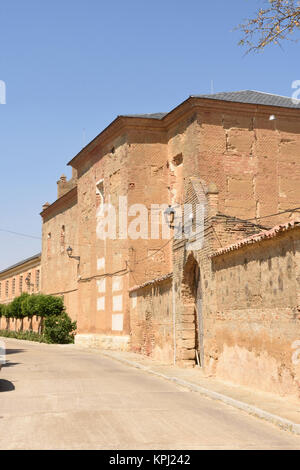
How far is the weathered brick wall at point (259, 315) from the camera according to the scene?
33.6 feet

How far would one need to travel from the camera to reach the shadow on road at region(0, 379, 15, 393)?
11.7 metres

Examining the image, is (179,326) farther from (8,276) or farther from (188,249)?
(8,276)

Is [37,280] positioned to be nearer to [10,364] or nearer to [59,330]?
[59,330]

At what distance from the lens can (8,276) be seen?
60844 mm

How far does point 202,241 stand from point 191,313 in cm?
288

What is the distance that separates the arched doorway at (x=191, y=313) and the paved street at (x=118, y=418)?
10.6ft

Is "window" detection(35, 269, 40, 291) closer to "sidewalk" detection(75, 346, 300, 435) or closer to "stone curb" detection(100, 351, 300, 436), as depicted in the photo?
"sidewalk" detection(75, 346, 300, 435)

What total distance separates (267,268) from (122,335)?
14689 mm

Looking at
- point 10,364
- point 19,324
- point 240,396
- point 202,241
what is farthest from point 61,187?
point 240,396

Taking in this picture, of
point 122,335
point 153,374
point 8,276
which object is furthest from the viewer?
point 8,276

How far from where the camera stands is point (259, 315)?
11594mm

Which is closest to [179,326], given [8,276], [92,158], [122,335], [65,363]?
[65,363]

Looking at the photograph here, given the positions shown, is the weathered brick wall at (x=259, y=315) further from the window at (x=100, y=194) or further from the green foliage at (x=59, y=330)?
the green foliage at (x=59, y=330)

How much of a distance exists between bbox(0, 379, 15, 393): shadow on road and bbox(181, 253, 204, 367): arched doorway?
586 centimetres
